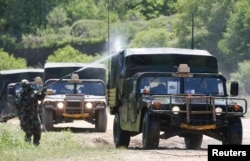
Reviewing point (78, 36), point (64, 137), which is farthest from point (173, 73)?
point (78, 36)

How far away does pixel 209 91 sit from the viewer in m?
19.6

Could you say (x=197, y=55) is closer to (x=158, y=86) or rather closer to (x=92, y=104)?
(x=158, y=86)

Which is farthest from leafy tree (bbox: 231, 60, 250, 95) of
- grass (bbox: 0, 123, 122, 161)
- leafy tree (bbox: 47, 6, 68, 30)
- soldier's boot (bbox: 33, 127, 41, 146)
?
leafy tree (bbox: 47, 6, 68, 30)

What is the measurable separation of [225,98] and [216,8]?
44775mm

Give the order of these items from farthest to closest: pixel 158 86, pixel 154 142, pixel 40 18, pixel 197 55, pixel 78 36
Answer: pixel 40 18 → pixel 78 36 → pixel 197 55 → pixel 158 86 → pixel 154 142

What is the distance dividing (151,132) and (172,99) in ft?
3.33

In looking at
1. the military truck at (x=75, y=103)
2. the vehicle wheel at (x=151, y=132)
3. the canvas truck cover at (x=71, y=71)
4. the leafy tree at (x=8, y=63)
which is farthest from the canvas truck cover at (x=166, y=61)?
the leafy tree at (x=8, y=63)

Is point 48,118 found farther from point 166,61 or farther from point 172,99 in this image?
point 172,99

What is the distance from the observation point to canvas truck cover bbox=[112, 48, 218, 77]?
2059 cm

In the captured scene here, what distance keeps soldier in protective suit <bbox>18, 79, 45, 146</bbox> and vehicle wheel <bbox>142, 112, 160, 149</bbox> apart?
247 centimetres

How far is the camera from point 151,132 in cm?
1811

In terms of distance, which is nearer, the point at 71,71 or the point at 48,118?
the point at 48,118

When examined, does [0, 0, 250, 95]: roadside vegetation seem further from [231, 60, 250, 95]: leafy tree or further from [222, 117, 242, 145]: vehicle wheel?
[222, 117, 242, 145]: vehicle wheel

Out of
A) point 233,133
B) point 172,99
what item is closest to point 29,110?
point 172,99
